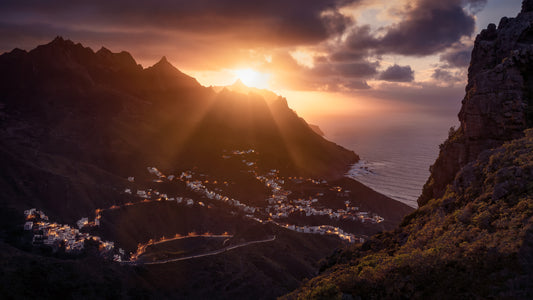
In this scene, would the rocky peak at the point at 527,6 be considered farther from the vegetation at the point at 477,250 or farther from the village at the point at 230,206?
the village at the point at 230,206

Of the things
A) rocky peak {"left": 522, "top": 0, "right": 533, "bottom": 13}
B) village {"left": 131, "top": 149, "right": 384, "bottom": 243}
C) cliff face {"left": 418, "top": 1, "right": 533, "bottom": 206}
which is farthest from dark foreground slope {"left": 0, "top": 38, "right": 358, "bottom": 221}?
rocky peak {"left": 522, "top": 0, "right": 533, "bottom": 13}

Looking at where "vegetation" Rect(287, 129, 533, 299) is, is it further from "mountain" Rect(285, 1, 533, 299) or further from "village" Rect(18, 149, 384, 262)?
"village" Rect(18, 149, 384, 262)

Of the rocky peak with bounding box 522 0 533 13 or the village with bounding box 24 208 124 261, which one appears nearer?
the rocky peak with bounding box 522 0 533 13

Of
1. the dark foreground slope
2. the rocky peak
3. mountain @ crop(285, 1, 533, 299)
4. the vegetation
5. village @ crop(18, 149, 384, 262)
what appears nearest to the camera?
the vegetation

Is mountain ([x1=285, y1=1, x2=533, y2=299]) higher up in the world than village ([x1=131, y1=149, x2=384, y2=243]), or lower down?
higher up

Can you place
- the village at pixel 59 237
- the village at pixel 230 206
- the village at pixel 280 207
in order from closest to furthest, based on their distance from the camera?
the village at pixel 59 237 < the village at pixel 230 206 < the village at pixel 280 207

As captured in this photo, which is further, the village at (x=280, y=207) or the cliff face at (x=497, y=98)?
the village at (x=280, y=207)

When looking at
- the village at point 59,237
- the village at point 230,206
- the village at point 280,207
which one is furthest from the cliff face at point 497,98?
the village at point 59,237

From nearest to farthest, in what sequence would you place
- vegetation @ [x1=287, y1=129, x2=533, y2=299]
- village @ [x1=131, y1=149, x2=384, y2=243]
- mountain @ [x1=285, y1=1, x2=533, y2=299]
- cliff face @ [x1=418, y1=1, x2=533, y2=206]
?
vegetation @ [x1=287, y1=129, x2=533, y2=299], mountain @ [x1=285, y1=1, x2=533, y2=299], cliff face @ [x1=418, y1=1, x2=533, y2=206], village @ [x1=131, y1=149, x2=384, y2=243]
